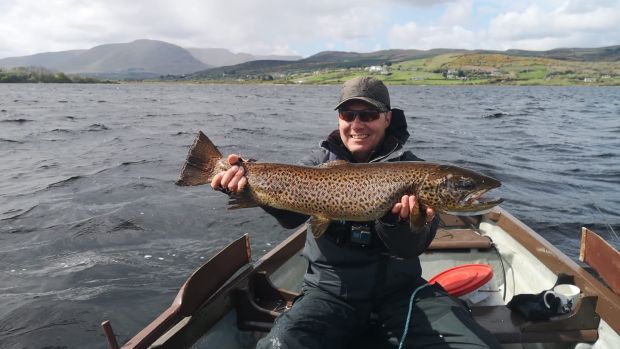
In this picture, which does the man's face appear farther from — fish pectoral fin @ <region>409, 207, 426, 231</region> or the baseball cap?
fish pectoral fin @ <region>409, 207, 426, 231</region>

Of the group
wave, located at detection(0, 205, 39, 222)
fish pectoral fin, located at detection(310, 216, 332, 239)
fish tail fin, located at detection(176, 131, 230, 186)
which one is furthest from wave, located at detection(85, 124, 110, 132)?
fish pectoral fin, located at detection(310, 216, 332, 239)

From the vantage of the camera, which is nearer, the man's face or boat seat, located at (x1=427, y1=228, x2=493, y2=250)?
the man's face

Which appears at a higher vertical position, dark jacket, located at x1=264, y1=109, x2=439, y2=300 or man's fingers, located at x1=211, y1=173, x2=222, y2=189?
man's fingers, located at x1=211, y1=173, x2=222, y2=189

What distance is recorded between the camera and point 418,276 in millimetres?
4734

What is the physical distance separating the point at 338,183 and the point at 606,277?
11.1ft

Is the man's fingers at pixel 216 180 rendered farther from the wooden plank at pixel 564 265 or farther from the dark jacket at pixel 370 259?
the wooden plank at pixel 564 265

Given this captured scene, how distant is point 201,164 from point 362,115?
1898 mm

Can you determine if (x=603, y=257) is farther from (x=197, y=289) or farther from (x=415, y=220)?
(x=197, y=289)

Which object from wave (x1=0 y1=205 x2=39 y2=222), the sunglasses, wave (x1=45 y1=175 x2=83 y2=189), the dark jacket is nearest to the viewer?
the dark jacket

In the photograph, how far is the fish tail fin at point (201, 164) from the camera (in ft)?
15.8

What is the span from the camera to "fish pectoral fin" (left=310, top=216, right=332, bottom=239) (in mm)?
4480

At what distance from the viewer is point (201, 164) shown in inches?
192

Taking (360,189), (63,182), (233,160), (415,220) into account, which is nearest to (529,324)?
(415,220)

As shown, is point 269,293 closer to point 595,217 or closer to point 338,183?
point 338,183
